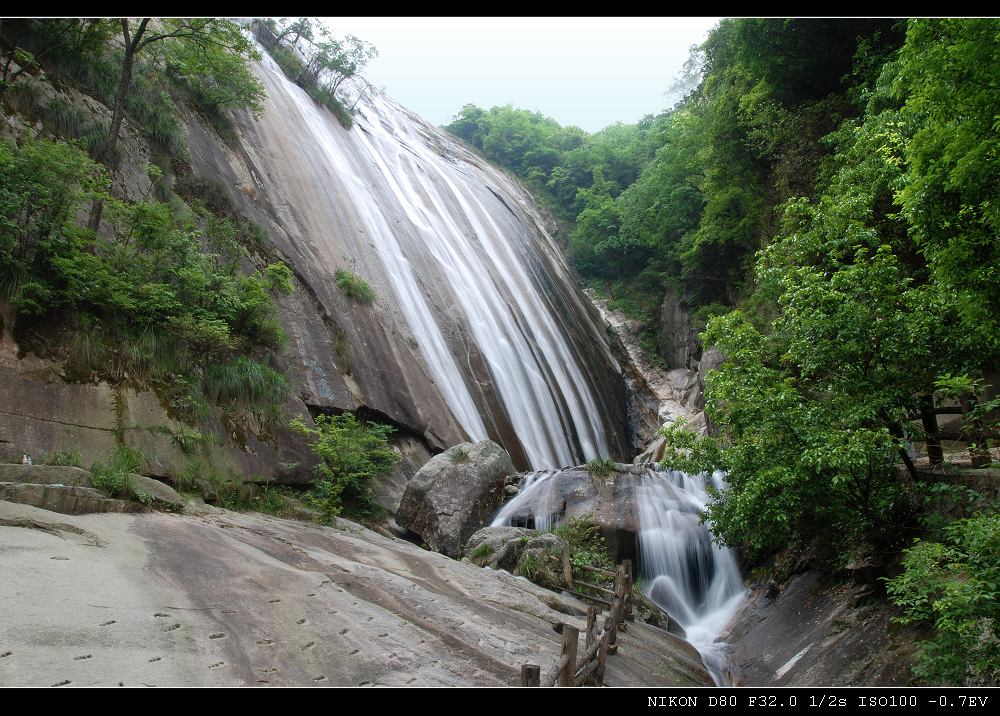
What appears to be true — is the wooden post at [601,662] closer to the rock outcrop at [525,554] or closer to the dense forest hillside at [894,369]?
the dense forest hillside at [894,369]

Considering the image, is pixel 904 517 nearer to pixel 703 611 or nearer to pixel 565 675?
pixel 703 611

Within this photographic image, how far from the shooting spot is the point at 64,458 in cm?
782

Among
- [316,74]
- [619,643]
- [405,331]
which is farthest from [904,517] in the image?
[316,74]

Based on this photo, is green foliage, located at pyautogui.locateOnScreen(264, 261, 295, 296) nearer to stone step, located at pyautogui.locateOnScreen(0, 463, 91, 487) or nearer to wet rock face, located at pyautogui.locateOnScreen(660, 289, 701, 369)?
stone step, located at pyautogui.locateOnScreen(0, 463, 91, 487)

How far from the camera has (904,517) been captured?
877 cm

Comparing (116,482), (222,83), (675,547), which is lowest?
(675,547)

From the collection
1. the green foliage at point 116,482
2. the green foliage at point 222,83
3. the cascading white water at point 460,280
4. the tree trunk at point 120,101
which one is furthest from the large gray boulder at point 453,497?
the green foliage at point 222,83

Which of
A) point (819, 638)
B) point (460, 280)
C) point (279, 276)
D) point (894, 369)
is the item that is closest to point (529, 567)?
point (819, 638)

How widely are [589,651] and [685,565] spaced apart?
7.33 metres

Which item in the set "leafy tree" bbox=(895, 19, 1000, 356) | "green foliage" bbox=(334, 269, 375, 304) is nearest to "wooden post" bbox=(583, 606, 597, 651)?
"leafy tree" bbox=(895, 19, 1000, 356)

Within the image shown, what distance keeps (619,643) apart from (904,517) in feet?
14.1

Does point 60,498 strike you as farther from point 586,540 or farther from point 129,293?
point 586,540

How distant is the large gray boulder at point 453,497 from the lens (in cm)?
1222

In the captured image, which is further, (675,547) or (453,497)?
(675,547)
